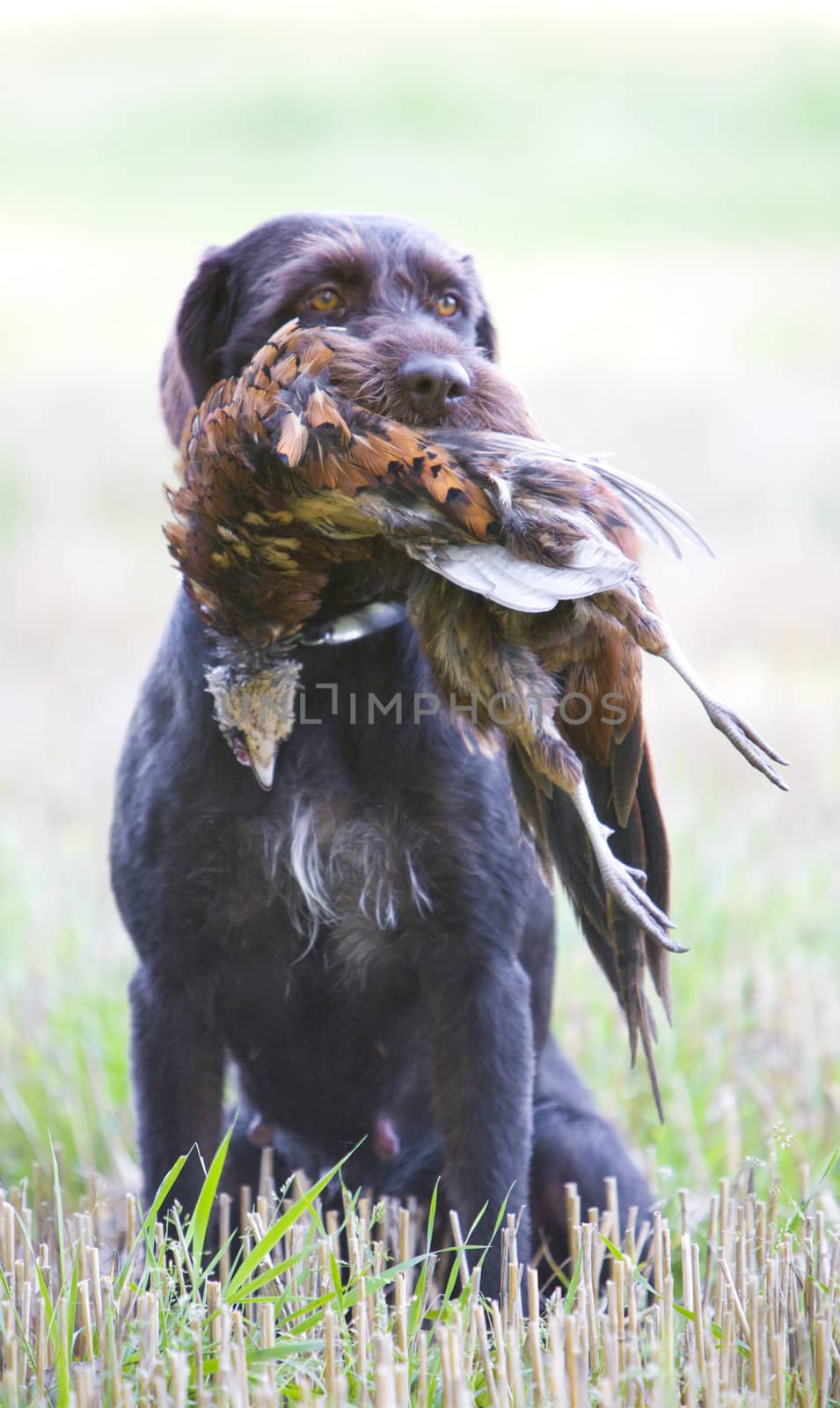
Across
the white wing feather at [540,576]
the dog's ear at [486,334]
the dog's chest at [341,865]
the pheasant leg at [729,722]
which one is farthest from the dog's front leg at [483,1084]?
the dog's ear at [486,334]

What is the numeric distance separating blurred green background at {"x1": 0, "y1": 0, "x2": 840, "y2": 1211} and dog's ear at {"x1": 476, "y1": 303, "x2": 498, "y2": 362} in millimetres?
1006

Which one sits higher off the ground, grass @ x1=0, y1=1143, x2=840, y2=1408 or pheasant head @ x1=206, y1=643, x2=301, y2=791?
pheasant head @ x1=206, y1=643, x2=301, y2=791

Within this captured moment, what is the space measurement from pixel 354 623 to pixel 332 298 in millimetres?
631

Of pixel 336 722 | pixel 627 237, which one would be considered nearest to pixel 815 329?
pixel 627 237

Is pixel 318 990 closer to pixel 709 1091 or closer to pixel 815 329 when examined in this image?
pixel 709 1091

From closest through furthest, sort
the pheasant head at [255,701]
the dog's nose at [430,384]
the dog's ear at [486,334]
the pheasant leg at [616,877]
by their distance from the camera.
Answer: the pheasant leg at [616,877]
the dog's nose at [430,384]
the pheasant head at [255,701]
the dog's ear at [486,334]

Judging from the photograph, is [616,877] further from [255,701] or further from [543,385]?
[543,385]

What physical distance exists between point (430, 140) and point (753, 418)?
28.7 ft

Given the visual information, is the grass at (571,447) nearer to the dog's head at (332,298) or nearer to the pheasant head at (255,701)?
the pheasant head at (255,701)

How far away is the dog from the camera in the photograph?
2.70 metres

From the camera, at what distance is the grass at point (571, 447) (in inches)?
81.7

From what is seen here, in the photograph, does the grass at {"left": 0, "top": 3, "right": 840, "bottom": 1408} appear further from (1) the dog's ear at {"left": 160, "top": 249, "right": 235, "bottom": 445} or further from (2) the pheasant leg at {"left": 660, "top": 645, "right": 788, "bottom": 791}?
(1) the dog's ear at {"left": 160, "top": 249, "right": 235, "bottom": 445}

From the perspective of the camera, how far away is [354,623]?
8.68 feet

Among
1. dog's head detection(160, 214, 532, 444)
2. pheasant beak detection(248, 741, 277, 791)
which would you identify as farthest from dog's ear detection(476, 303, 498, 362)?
pheasant beak detection(248, 741, 277, 791)
